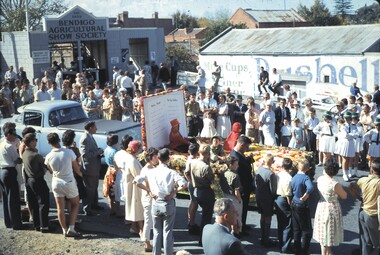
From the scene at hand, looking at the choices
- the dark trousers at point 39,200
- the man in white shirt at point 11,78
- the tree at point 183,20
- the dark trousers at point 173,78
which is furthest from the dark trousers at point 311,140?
the tree at point 183,20

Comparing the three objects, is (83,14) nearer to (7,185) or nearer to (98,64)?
(98,64)

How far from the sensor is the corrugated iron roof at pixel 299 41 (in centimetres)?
2714

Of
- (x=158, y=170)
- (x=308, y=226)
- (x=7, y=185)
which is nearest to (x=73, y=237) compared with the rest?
(x=7, y=185)

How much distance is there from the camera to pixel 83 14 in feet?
88.6

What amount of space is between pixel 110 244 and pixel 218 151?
9.81 ft

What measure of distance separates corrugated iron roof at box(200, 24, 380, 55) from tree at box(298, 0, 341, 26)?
4035 cm

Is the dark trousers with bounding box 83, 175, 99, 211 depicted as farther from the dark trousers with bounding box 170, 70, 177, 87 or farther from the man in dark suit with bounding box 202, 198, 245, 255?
the dark trousers with bounding box 170, 70, 177, 87

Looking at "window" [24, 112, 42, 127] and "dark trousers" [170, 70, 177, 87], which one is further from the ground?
"dark trousers" [170, 70, 177, 87]

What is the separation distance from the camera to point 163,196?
7.66 meters

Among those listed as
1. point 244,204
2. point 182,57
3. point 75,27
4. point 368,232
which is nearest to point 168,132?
point 244,204

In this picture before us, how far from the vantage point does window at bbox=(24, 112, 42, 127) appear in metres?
13.3

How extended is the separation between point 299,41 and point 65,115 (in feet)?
66.3

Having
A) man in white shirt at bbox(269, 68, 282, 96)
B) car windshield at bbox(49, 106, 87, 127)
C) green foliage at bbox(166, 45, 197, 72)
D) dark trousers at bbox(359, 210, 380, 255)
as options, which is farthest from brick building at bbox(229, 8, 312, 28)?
dark trousers at bbox(359, 210, 380, 255)

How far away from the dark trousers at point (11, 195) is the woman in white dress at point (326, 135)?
24.1 feet
